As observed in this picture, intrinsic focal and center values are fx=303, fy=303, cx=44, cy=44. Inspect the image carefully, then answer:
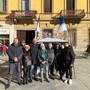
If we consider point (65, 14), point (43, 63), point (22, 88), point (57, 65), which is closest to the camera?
point (22, 88)

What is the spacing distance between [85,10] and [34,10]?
20.4 ft

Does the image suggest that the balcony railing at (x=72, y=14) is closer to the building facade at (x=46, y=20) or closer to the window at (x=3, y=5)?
the building facade at (x=46, y=20)

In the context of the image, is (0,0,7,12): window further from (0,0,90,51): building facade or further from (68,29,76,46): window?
(68,29,76,46): window

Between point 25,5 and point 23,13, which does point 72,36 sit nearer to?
point 23,13

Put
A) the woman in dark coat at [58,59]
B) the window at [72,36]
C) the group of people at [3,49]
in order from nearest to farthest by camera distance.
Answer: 1. the woman in dark coat at [58,59]
2. the group of people at [3,49]
3. the window at [72,36]

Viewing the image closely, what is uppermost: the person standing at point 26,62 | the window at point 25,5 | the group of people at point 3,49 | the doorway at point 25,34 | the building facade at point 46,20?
the window at point 25,5

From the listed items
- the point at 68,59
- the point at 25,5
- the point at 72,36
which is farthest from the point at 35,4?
the point at 68,59

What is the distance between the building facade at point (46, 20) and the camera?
36.7 m

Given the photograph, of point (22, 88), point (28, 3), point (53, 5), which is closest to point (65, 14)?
point (53, 5)

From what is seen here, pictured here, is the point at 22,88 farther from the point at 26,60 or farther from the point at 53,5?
the point at 53,5

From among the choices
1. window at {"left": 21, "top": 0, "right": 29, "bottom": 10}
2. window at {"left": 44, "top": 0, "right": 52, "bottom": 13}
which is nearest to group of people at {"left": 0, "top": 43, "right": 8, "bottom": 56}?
window at {"left": 21, "top": 0, "right": 29, "bottom": 10}

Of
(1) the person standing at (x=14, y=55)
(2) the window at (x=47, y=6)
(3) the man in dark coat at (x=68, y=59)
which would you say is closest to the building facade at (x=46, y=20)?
(2) the window at (x=47, y=6)

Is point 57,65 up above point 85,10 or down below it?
below

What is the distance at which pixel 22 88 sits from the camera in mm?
11602
